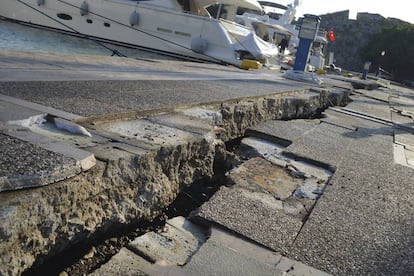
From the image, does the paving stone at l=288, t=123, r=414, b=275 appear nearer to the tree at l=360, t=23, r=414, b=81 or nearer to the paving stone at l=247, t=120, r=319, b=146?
the paving stone at l=247, t=120, r=319, b=146

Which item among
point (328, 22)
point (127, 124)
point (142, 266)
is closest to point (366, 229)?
point (142, 266)

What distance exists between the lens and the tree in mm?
45500

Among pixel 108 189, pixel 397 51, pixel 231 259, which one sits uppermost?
pixel 397 51

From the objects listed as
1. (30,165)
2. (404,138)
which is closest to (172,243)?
(30,165)

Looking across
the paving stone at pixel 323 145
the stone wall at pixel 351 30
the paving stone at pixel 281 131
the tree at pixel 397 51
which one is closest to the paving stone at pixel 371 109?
the paving stone at pixel 323 145

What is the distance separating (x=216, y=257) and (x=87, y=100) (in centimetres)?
185

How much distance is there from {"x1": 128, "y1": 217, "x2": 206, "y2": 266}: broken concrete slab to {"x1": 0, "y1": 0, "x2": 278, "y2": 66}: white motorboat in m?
15.0

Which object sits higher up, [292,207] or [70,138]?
[70,138]

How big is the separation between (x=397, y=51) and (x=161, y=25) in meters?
37.1

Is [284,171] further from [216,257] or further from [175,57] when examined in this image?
[175,57]

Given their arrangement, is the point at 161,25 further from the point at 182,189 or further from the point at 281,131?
the point at 182,189

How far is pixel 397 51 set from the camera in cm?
4556

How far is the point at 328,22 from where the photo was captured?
57.3 metres

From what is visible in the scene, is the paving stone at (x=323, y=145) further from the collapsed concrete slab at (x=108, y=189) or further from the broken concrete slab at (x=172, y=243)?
the broken concrete slab at (x=172, y=243)
